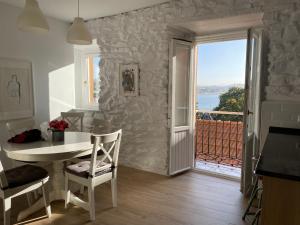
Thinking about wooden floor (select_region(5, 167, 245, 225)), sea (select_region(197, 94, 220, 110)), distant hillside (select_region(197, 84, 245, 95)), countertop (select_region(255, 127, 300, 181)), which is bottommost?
wooden floor (select_region(5, 167, 245, 225))

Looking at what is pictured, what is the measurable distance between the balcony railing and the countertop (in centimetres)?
221

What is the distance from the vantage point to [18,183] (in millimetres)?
2230

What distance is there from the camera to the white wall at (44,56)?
366 cm

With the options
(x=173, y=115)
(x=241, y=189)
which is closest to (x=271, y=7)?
(x=173, y=115)

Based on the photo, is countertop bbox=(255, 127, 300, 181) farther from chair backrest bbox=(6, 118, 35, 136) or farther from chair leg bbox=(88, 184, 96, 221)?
chair backrest bbox=(6, 118, 35, 136)

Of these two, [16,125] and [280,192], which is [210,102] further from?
[280,192]

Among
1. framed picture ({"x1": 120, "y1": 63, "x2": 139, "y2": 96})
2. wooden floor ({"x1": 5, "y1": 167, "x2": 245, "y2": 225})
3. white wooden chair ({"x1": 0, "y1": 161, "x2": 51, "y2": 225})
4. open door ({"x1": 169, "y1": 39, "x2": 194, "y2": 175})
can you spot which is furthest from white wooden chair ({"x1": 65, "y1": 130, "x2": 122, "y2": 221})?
framed picture ({"x1": 120, "y1": 63, "x2": 139, "y2": 96})

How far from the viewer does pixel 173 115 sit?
3.69m

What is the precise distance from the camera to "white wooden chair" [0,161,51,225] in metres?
2.14

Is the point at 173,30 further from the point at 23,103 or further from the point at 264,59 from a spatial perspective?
the point at 23,103

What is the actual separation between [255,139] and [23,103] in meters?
3.48

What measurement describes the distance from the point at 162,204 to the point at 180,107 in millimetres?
1548

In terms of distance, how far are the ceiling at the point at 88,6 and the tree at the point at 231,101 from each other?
2.54 metres

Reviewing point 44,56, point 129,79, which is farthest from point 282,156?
point 44,56
